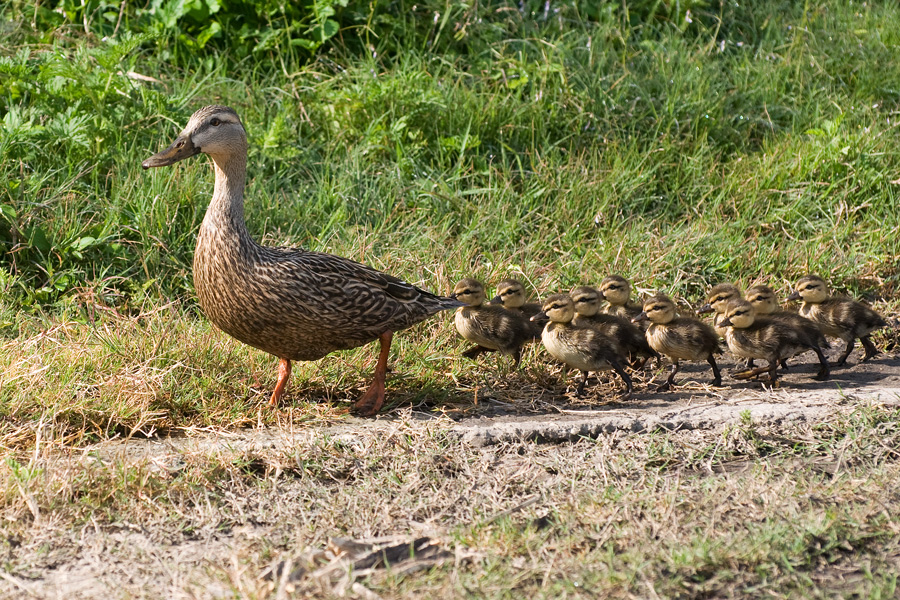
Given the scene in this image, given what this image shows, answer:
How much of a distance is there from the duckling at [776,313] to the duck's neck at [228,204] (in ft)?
9.28

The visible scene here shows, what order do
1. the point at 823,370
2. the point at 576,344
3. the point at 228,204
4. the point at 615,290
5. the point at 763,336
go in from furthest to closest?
the point at 615,290
the point at 823,370
the point at 763,336
the point at 576,344
the point at 228,204

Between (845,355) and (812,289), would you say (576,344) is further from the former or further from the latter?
(845,355)

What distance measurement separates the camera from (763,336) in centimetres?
564

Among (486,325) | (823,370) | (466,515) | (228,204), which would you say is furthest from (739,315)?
(228,204)

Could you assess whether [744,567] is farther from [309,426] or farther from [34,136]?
[34,136]

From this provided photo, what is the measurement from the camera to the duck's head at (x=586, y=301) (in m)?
5.88

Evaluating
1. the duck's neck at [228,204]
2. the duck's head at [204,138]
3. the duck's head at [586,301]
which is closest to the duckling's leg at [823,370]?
the duck's head at [586,301]

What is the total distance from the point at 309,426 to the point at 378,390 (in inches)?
17.8

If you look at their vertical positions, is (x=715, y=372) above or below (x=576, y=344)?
below

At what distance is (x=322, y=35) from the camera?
789 centimetres

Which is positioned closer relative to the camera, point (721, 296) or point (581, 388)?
point (581, 388)

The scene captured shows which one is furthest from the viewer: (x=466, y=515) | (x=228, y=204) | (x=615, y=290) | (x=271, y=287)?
(x=615, y=290)

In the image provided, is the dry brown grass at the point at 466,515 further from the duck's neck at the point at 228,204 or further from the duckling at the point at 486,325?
the duck's neck at the point at 228,204

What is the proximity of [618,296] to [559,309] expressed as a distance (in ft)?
2.04
